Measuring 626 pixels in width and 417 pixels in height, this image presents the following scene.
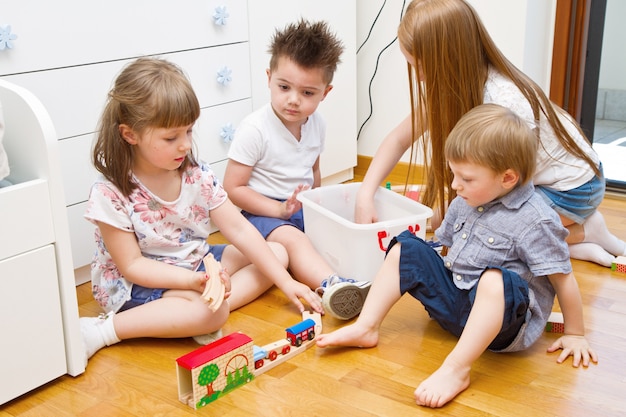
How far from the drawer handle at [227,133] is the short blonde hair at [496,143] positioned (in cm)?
75

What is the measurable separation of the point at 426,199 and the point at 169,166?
60cm

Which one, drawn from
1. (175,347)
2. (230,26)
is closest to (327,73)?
(230,26)

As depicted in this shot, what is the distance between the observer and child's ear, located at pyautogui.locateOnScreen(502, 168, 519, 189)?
1.19 metres

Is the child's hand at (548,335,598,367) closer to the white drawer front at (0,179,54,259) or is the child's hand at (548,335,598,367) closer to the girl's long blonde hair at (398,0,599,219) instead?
the girl's long blonde hair at (398,0,599,219)

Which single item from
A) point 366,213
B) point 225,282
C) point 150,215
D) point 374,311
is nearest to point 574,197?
point 366,213

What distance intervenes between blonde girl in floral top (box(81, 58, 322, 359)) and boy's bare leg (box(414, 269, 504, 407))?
0.33m

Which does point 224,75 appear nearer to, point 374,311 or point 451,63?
point 451,63

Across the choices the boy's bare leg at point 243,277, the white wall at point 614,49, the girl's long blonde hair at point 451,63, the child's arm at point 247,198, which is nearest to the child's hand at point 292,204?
the child's arm at point 247,198

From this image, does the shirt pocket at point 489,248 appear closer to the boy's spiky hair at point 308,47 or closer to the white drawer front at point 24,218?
the boy's spiky hair at point 308,47

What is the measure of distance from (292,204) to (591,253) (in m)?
0.66

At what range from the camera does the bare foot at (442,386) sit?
44.3 inches

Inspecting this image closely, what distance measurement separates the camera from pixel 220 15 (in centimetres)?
173

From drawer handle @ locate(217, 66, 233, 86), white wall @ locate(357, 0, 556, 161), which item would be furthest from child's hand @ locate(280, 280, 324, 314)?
white wall @ locate(357, 0, 556, 161)

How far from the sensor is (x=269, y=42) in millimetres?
1891
